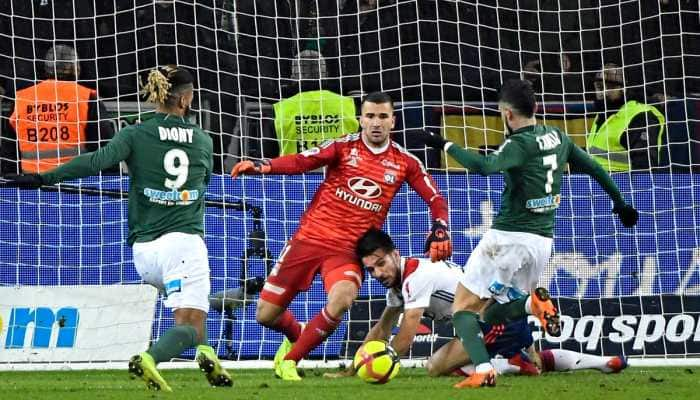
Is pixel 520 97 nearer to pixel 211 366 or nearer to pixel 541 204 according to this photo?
pixel 541 204

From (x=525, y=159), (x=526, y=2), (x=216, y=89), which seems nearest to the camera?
(x=525, y=159)

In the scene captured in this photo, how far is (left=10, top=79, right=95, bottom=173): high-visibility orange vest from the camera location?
11625 mm

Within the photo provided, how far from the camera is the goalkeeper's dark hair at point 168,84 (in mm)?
8047

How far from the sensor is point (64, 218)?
11.5 m

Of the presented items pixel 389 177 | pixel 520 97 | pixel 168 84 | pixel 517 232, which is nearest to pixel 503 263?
pixel 517 232

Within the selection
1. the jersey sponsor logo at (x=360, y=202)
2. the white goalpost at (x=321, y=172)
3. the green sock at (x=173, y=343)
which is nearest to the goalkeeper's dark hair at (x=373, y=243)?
the jersey sponsor logo at (x=360, y=202)

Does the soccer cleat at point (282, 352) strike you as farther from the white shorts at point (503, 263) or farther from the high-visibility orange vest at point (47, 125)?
the high-visibility orange vest at point (47, 125)

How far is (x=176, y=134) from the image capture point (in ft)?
26.7

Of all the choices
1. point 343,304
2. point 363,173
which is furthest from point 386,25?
point 343,304

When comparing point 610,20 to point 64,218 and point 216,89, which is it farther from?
point 64,218

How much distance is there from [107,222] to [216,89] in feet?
5.06

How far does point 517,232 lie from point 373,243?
1.11 m

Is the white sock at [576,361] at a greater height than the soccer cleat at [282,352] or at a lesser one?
lesser

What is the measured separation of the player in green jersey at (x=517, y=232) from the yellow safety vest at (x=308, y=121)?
3664mm
